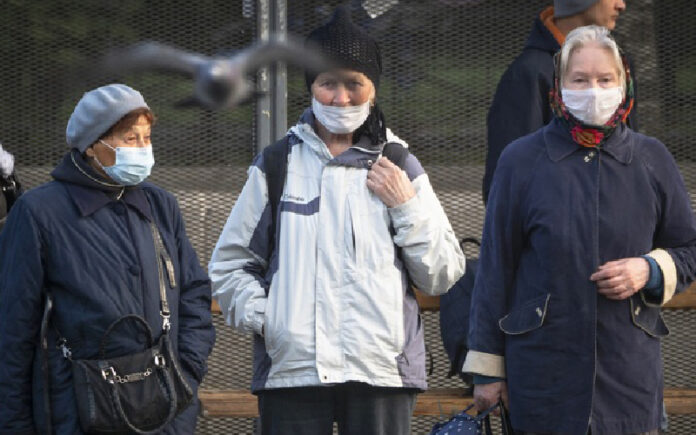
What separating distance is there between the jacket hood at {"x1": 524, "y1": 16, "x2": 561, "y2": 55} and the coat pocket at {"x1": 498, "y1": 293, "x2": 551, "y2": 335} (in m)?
Answer: 1.34

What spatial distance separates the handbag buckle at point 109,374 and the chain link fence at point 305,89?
66.9 inches

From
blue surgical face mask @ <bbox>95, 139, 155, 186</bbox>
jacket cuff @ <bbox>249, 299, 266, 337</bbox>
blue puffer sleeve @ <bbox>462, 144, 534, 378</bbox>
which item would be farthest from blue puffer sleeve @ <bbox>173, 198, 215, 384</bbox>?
blue puffer sleeve @ <bbox>462, 144, 534, 378</bbox>

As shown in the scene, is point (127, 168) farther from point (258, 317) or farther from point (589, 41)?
point (589, 41)

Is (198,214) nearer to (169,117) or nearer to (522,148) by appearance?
(169,117)

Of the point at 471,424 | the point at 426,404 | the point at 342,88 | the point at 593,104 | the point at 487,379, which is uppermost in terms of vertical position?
the point at 342,88

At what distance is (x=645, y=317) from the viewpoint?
405 cm

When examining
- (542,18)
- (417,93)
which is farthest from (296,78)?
(542,18)

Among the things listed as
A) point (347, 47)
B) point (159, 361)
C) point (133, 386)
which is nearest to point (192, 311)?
point (159, 361)

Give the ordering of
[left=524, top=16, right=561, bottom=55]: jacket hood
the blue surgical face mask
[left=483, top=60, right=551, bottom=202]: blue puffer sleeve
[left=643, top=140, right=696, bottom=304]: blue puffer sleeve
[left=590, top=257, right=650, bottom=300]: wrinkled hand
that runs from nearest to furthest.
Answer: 1. [left=590, top=257, right=650, bottom=300]: wrinkled hand
2. [left=643, top=140, right=696, bottom=304]: blue puffer sleeve
3. the blue surgical face mask
4. [left=483, top=60, right=551, bottom=202]: blue puffer sleeve
5. [left=524, top=16, right=561, bottom=55]: jacket hood

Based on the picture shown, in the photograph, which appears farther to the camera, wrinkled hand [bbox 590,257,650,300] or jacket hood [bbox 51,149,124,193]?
jacket hood [bbox 51,149,124,193]

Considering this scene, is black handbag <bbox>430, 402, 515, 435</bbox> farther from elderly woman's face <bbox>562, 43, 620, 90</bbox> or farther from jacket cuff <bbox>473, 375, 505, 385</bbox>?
elderly woman's face <bbox>562, 43, 620, 90</bbox>

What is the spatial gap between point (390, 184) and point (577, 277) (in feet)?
2.40

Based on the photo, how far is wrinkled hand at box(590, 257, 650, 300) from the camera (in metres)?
3.95

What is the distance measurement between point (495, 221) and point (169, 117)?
2249 mm
